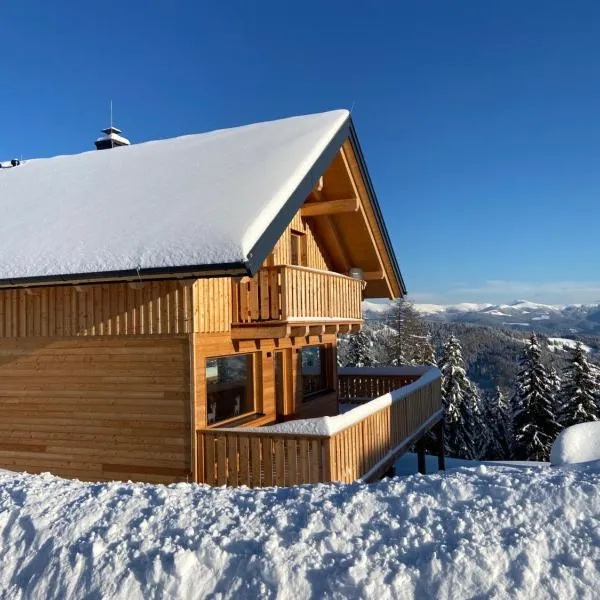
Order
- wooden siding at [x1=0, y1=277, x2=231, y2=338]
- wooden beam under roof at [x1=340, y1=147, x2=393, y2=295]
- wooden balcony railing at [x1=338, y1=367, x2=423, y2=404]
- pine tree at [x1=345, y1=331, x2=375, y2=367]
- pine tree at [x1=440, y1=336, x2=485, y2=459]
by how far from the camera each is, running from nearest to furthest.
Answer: wooden siding at [x1=0, y1=277, x2=231, y2=338] < wooden beam under roof at [x1=340, y1=147, x2=393, y2=295] < wooden balcony railing at [x1=338, y1=367, x2=423, y2=404] < pine tree at [x1=440, y1=336, x2=485, y2=459] < pine tree at [x1=345, y1=331, x2=375, y2=367]

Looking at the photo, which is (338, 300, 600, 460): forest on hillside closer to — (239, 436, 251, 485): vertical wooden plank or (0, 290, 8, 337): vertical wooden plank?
(239, 436, 251, 485): vertical wooden plank

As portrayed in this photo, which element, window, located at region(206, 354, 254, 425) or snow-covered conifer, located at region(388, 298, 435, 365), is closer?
window, located at region(206, 354, 254, 425)

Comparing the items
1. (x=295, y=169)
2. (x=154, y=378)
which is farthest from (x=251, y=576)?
(x=295, y=169)

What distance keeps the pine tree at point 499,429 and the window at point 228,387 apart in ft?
107

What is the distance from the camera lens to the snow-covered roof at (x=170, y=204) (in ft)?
26.9

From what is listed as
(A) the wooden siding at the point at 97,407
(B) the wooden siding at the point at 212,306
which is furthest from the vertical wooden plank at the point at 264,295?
(A) the wooden siding at the point at 97,407

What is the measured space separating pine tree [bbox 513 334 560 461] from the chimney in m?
24.5

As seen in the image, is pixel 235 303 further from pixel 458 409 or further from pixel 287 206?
pixel 458 409

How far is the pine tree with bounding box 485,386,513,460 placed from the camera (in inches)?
1581

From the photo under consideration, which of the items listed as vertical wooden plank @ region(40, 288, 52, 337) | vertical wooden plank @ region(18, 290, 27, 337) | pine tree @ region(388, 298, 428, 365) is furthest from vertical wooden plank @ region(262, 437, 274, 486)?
pine tree @ region(388, 298, 428, 365)

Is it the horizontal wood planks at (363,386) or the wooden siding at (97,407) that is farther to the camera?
the horizontal wood planks at (363,386)

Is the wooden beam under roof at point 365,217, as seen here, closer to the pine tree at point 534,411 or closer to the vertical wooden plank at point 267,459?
the vertical wooden plank at point 267,459

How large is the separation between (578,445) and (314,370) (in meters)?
9.76

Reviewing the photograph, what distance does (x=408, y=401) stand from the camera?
12.9 metres
